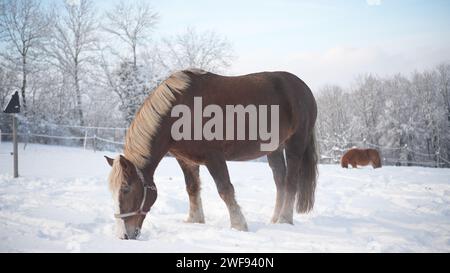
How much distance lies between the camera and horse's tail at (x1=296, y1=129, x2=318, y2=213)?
4027 mm

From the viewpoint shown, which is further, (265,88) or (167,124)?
(265,88)

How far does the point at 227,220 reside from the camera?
3.74 metres

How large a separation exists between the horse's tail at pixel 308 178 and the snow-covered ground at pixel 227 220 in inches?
7.2

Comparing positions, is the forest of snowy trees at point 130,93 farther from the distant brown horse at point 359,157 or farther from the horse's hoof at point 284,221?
the horse's hoof at point 284,221

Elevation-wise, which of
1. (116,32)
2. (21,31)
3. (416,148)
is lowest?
(416,148)

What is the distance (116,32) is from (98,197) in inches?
531

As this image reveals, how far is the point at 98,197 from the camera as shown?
15.4 feet

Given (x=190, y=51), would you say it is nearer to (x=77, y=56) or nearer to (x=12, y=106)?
(x=77, y=56)

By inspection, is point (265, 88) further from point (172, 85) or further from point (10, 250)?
point (10, 250)

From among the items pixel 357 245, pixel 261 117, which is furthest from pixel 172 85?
pixel 357 245

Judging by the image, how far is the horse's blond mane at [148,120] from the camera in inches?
121

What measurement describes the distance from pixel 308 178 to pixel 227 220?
1.26 meters

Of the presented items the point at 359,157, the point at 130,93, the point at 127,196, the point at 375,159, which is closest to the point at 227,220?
the point at 127,196

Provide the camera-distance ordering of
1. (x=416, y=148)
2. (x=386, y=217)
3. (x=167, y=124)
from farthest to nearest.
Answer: (x=416, y=148), (x=386, y=217), (x=167, y=124)
